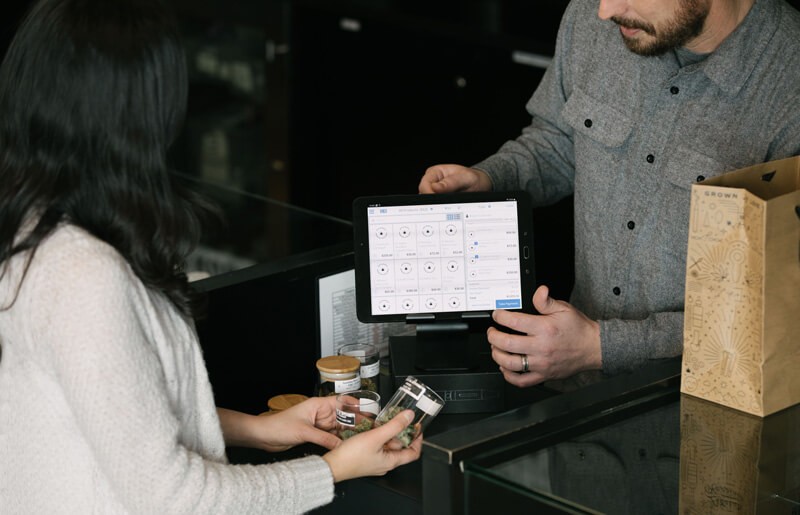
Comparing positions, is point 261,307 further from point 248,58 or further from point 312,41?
point 248,58

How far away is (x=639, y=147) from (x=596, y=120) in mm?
98

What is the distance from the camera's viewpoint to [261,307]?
6.14 ft

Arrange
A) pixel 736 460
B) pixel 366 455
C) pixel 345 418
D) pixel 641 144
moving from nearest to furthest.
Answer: pixel 736 460, pixel 366 455, pixel 345 418, pixel 641 144

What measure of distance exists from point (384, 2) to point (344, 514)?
2.52 meters

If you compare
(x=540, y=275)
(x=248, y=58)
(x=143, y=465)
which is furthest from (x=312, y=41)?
(x=143, y=465)

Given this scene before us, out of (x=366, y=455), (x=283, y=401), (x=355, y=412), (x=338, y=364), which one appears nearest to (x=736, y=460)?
(x=366, y=455)

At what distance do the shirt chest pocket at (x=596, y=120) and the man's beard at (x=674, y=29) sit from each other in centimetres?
13

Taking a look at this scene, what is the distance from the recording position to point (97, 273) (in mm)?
1120

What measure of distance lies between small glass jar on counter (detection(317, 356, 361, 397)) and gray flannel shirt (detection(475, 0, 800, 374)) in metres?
0.38

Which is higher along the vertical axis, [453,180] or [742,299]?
[453,180]

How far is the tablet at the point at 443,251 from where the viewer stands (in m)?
1.67

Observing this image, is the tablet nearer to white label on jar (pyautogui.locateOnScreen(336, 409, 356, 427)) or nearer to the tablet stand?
the tablet stand

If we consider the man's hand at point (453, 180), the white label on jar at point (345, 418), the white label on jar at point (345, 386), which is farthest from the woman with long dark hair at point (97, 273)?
the man's hand at point (453, 180)

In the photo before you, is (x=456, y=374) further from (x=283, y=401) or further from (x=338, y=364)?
(x=283, y=401)
